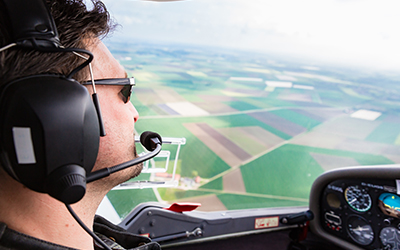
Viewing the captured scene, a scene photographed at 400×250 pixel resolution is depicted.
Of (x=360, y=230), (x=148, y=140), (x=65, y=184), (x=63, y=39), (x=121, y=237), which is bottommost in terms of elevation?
(x=360, y=230)

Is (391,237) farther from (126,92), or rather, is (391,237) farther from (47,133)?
(47,133)

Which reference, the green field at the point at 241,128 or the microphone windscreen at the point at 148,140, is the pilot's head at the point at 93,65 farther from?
the green field at the point at 241,128

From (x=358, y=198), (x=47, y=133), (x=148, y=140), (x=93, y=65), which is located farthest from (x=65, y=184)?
(x=358, y=198)

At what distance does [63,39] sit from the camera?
0.69 m

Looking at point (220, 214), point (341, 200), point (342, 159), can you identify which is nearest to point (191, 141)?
point (220, 214)

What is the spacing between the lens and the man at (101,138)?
0.59 metres

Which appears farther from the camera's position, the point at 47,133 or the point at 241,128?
the point at 241,128

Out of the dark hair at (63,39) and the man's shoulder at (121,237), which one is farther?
the man's shoulder at (121,237)

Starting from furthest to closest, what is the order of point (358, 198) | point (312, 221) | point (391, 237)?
1. point (312, 221)
2. point (358, 198)
3. point (391, 237)

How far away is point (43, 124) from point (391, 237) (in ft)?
7.86

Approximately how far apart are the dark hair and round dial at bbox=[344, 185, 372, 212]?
2095 millimetres

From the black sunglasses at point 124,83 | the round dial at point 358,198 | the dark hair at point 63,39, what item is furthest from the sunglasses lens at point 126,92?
the round dial at point 358,198

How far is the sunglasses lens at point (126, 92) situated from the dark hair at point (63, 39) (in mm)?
163

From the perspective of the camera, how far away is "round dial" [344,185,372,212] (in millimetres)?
2150
